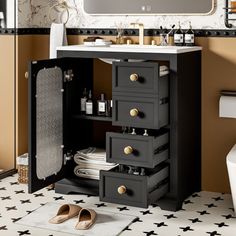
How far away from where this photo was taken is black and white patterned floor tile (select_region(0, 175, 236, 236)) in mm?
3141

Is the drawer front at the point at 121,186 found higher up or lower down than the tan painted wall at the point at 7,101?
lower down

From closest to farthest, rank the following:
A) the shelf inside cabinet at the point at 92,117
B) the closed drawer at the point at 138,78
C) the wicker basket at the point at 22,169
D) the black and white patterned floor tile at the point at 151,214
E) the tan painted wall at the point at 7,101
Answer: the black and white patterned floor tile at the point at 151,214 < the closed drawer at the point at 138,78 < the shelf inside cabinet at the point at 92,117 < the wicker basket at the point at 22,169 < the tan painted wall at the point at 7,101

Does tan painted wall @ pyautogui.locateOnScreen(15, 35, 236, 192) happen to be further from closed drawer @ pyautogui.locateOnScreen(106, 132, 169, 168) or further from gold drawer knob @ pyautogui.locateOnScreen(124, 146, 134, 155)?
gold drawer knob @ pyautogui.locateOnScreen(124, 146, 134, 155)

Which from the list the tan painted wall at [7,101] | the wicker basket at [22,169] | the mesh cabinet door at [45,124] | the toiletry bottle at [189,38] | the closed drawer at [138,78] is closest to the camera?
the closed drawer at [138,78]

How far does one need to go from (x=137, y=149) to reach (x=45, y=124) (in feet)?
2.00

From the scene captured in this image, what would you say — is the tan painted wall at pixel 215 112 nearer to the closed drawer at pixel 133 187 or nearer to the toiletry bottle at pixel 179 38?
the toiletry bottle at pixel 179 38

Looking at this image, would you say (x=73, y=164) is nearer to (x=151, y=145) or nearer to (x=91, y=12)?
(x=151, y=145)

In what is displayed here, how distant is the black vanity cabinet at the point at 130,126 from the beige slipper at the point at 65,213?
0.19 metres

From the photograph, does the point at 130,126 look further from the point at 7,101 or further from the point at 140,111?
the point at 7,101

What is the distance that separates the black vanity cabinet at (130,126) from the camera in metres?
3.31

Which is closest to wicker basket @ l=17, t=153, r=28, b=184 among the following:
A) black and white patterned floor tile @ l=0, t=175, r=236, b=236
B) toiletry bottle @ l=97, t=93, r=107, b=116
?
black and white patterned floor tile @ l=0, t=175, r=236, b=236

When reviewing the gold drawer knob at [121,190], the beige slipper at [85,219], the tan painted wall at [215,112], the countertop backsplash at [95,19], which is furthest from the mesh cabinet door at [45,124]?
the tan painted wall at [215,112]

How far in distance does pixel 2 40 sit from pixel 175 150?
163 cm

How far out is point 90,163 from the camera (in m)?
3.76
